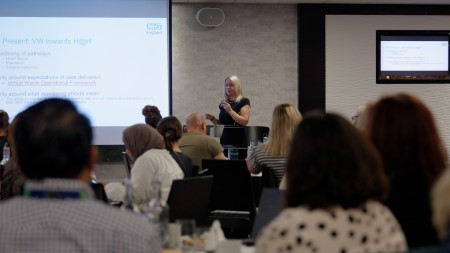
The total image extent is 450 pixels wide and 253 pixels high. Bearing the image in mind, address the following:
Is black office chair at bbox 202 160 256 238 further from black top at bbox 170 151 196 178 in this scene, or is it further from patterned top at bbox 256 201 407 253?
patterned top at bbox 256 201 407 253

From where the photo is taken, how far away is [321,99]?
940 centimetres

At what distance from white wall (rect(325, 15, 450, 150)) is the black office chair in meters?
4.25

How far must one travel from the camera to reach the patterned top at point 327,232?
192 centimetres

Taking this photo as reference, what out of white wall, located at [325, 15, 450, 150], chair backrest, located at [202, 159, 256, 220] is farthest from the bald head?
white wall, located at [325, 15, 450, 150]

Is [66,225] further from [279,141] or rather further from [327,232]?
[279,141]

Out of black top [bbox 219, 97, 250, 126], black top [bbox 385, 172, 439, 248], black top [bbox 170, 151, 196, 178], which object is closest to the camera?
black top [bbox 385, 172, 439, 248]

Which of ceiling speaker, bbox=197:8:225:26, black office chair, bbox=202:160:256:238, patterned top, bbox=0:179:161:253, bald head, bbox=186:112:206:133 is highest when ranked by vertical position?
ceiling speaker, bbox=197:8:225:26

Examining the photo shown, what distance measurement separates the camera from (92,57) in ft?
28.0

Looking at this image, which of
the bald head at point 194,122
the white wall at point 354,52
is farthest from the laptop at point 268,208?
the white wall at point 354,52

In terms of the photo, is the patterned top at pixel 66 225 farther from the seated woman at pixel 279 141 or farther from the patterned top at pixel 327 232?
the seated woman at pixel 279 141

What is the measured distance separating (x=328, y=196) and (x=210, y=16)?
24.1ft

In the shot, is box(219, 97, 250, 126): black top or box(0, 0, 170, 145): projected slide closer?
box(219, 97, 250, 126): black top

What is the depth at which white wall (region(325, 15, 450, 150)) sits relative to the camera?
9352 mm

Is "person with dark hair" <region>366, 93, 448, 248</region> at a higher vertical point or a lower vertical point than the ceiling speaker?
lower
